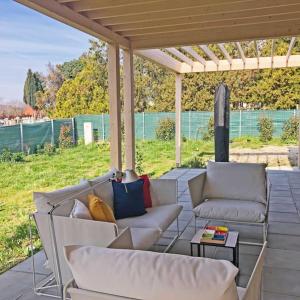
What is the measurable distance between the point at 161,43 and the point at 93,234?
10.8 feet

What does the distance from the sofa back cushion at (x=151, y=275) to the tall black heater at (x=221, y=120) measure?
5030 mm

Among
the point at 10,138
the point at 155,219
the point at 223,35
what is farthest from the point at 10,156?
the point at 223,35

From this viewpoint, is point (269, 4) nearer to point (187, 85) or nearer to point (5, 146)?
point (5, 146)

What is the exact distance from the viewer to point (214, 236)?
8.66 ft

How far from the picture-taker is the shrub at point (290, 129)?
9555 mm

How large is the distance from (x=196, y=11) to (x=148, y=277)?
3211mm

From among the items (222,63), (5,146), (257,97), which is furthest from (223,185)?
(257,97)

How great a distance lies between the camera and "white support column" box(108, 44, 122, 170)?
444cm

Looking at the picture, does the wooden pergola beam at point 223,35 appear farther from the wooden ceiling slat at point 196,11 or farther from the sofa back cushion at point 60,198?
the sofa back cushion at point 60,198

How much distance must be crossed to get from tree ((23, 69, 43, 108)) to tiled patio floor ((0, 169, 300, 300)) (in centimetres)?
413

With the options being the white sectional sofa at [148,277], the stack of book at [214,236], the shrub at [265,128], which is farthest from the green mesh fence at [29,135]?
the shrub at [265,128]

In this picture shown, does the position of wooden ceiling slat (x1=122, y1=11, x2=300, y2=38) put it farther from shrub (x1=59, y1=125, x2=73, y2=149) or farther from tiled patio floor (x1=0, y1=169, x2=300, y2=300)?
shrub (x1=59, y1=125, x2=73, y2=149)

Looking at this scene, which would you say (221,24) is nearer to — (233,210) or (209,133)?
(233,210)

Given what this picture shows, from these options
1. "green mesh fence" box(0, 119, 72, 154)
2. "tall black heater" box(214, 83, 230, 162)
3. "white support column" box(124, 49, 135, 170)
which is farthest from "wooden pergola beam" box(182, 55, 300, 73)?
"green mesh fence" box(0, 119, 72, 154)
